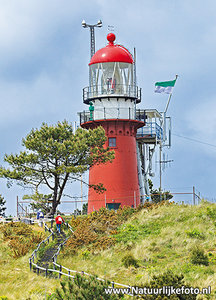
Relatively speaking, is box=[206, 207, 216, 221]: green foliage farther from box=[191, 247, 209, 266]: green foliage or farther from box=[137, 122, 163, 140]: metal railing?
box=[137, 122, 163, 140]: metal railing

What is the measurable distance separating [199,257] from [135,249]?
468 cm

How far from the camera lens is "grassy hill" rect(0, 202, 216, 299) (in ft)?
75.8

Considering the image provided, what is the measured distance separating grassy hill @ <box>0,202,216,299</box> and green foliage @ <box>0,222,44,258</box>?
56 centimetres

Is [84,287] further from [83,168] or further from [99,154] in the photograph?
[99,154]

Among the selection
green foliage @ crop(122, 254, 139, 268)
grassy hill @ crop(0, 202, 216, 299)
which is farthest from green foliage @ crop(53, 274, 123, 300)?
green foliage @ crop(122, 254, 139, 268)

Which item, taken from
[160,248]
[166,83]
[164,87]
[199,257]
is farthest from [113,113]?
[199,257]

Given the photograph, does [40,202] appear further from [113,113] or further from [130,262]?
[130,262]

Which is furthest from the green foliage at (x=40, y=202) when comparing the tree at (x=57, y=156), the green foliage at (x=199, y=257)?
the green foliage at (x=199, y=257)

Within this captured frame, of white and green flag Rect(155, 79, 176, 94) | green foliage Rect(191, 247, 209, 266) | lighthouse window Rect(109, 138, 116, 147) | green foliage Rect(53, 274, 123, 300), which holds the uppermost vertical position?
white and green flag Rect(155, 79, 176, 94)

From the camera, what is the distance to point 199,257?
24.0 meters

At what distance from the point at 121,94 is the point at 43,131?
30.1 ft

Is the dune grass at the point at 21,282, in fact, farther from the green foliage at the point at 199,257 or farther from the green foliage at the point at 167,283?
the green foliage at the point at 199,257

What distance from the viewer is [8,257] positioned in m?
31.1

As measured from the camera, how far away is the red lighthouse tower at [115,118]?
4553 cm
